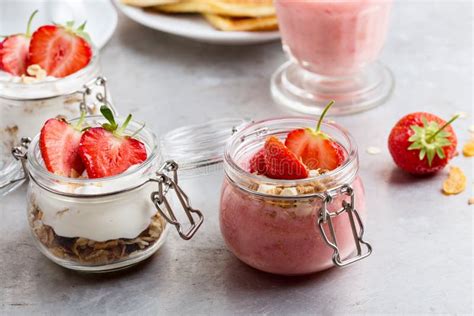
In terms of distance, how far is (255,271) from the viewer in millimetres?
1118

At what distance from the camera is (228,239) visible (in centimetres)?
108

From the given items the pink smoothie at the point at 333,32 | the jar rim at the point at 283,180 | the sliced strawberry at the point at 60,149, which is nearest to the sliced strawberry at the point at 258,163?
the jar rim at the point at 283,180

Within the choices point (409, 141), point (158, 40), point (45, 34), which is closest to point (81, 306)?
point (45, 34)

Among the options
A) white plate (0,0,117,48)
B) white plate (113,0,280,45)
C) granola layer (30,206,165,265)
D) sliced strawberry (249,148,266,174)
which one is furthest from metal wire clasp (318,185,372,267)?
white plate (0,0,117,48)

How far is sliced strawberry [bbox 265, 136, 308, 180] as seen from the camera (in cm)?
102

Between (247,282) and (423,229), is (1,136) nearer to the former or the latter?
(247,282)

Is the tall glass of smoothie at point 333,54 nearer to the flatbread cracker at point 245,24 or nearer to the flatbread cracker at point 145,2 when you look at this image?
the flatbread cracker at point 245,24

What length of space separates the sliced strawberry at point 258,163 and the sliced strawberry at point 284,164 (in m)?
0.05

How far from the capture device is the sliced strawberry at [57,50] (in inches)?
51.3

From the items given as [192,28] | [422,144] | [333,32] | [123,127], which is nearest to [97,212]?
[123,127]

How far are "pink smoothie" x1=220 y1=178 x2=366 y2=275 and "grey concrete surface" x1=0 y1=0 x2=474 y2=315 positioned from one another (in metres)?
0.05

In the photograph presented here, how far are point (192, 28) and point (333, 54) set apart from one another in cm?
36

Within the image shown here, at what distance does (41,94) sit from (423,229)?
2.06 ft

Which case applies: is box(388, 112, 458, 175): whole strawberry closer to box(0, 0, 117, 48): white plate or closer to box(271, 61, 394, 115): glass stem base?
box(271, 61, 394, 115): glass stem base
